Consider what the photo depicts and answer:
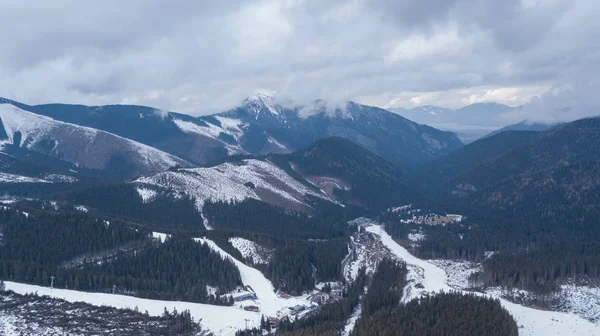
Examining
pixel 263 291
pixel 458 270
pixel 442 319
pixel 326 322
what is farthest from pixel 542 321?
pixel 263 291

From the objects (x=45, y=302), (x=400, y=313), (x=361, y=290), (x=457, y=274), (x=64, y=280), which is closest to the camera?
(x=400, y=313)

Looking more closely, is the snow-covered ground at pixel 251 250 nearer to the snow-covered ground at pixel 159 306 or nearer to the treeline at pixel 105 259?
the treeline at pixel 105 259

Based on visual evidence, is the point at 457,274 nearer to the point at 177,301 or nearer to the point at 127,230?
the point at 177,301

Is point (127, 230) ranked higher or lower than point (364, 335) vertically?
higher

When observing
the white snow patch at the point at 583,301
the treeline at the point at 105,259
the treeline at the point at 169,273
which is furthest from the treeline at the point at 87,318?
the white snow patch at the point at 583,301

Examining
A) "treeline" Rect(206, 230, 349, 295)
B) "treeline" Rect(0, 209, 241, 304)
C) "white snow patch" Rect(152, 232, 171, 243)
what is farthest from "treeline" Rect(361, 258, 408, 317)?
"white snow patch" Rect(152, 232, 171, 243)

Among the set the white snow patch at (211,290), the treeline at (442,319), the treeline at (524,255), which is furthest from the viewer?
the treeline at (524,255)

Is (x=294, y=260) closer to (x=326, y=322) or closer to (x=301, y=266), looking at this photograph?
(x=301, y=266)

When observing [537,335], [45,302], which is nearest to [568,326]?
[537,335]
